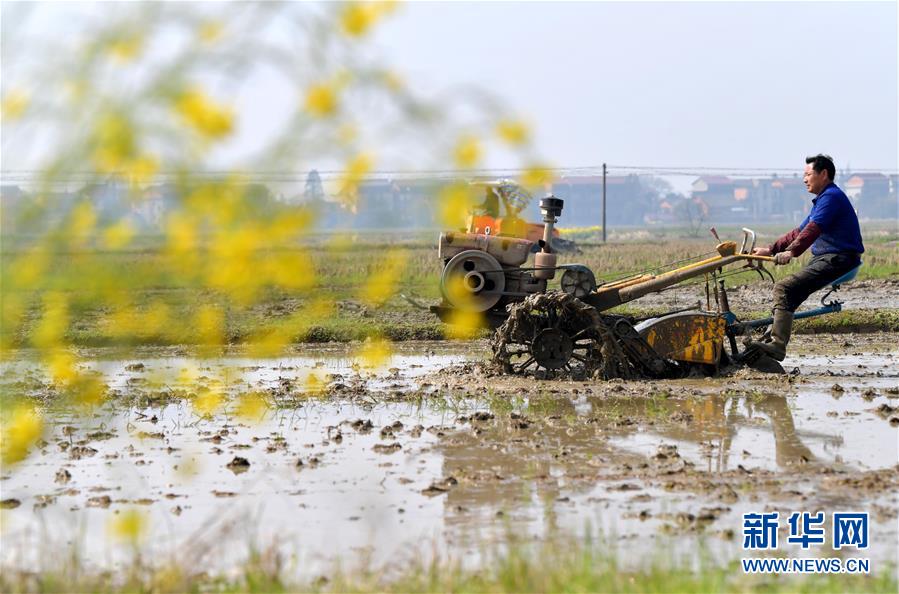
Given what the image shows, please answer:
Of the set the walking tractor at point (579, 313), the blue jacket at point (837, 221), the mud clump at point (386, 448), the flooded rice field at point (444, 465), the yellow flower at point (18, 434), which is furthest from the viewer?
the walking tractor at point (579, 313)

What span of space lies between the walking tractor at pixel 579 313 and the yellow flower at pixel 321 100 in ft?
22.2

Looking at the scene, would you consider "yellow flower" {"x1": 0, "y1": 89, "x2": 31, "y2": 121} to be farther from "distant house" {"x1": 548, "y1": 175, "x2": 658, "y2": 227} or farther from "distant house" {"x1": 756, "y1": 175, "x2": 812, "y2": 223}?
"distant house" {"x1": 756, "y1": 175, "x2": 812, "y2": 223}

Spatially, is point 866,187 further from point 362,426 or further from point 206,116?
point 206,116

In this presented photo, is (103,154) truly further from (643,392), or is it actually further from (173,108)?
(643,392)

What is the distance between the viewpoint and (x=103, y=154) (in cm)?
433

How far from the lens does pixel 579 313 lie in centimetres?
1112

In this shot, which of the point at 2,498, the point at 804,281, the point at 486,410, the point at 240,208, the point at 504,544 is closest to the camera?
the point at 240,208

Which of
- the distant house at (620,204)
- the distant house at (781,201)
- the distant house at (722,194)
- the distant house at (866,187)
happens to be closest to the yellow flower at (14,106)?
the distant house at (620,204)

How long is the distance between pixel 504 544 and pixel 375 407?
462cm

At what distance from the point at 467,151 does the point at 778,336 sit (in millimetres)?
7337

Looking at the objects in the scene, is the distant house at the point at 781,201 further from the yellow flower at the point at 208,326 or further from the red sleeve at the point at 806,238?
the yellow flower at the point at 208,326

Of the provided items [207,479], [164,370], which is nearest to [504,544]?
[164,370]

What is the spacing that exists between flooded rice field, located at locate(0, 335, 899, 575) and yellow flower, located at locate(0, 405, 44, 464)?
186mm

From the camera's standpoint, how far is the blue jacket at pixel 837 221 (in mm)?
10555
